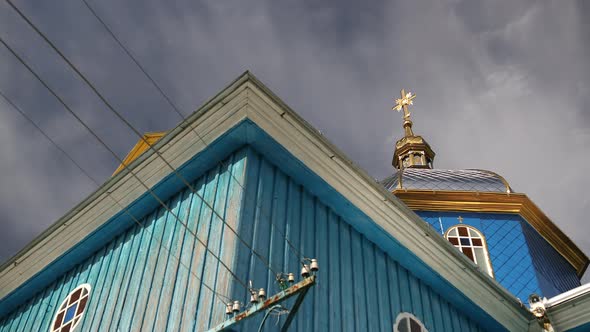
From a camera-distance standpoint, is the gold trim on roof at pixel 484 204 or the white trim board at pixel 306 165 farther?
the gold trim on roof at pixel 484 204

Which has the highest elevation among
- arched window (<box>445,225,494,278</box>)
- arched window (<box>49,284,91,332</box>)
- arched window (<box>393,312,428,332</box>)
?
arched window (<box>445,225,494,278</box>)

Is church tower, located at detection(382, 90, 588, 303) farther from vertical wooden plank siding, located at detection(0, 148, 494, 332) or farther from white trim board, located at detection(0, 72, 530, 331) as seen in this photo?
vertical wooden plank siding, located at detection(0, 148, 494, 332)

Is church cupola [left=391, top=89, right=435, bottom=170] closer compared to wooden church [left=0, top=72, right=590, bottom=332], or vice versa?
wooden church [left=0, top=72, right=590, bottom=332]

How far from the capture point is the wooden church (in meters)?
5.97

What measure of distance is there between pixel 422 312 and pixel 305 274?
342cm

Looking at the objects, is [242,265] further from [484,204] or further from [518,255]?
[484,204]

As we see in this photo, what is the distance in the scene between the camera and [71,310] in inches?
298

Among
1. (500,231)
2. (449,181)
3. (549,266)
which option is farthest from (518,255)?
(449,181)

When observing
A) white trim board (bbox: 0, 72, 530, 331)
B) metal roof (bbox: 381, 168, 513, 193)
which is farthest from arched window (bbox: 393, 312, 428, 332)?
metal roof (bbox: 381, 168, 513, 193)

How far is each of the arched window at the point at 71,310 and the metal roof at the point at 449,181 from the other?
8192mm

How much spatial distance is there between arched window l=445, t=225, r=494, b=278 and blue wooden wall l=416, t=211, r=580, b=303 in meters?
0.11

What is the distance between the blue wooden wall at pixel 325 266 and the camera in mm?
6015

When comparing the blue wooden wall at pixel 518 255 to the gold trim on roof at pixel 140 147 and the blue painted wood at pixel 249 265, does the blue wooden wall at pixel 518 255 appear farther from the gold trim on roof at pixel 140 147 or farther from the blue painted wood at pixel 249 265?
the gold trim on roof at pixel 140 147

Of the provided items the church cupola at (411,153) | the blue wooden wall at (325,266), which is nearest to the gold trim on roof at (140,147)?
the blue wooden wall at (325,266)
